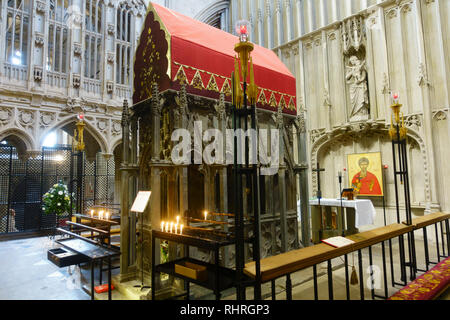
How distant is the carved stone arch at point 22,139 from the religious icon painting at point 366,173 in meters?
9.73

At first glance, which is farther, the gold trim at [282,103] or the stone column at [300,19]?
the stone column at [300,19]

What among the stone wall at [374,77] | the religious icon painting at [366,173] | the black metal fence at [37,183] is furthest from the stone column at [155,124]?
the religious icon painting at [366,173]

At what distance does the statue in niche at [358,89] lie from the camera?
8.23 m

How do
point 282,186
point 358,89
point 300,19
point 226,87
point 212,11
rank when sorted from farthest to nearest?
1. point 212,11
2. point 300,19
3. point 358,89
4. point 282,186
5. point 226,87

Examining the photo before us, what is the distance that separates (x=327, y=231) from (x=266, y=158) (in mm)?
3008

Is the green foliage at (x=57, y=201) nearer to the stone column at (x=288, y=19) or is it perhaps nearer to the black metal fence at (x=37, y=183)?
the black metal fence at (x=37, y=183)

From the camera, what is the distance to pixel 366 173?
26.6 feet

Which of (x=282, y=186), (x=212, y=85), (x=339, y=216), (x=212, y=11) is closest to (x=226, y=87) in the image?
(x=212, y=85)

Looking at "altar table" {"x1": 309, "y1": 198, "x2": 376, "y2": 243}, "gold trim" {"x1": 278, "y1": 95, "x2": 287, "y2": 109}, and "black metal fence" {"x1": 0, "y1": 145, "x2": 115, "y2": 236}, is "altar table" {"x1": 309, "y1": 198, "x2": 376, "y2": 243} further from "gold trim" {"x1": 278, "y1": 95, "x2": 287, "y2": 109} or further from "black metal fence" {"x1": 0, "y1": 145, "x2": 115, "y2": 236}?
"black metal fence" {"x1": 0, "y1": 145, "x2": 115, "y2": 236}

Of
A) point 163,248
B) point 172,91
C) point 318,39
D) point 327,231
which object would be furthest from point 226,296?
point 318,39

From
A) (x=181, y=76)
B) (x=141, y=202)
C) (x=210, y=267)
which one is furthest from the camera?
(x=181, y=76)

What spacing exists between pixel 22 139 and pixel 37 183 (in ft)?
10.2

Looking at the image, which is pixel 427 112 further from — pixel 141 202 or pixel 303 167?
pixel 141 202
